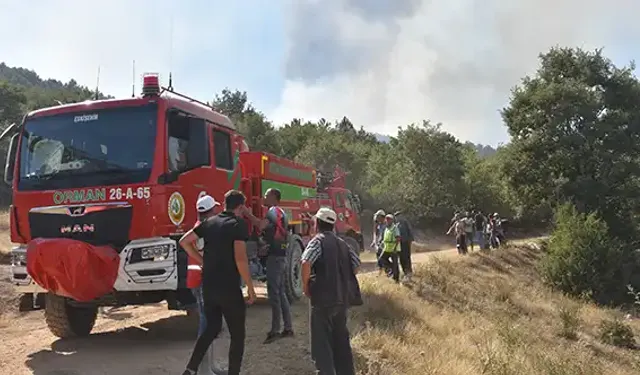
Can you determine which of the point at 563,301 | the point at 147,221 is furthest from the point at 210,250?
the point at 563,301

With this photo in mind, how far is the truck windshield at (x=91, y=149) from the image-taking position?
25.3 feet

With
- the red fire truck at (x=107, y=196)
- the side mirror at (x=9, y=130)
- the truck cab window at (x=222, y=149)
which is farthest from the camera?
the truck cab window at (x=222, y=149)

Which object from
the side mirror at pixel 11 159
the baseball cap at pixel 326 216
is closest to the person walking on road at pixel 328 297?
the baseball cap at pixel 326 216

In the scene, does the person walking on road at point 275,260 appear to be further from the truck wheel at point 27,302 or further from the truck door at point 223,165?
the truck wheel at point 27,302

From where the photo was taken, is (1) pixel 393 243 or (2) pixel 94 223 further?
(1) pixel 393 243

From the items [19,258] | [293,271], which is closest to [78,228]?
[19,258]

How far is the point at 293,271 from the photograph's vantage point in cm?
1038

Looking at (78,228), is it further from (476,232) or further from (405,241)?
(476,232)

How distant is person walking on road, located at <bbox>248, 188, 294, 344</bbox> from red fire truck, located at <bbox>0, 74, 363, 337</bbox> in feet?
3.27

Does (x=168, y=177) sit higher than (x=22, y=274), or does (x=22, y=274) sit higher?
(x=168, y=177)

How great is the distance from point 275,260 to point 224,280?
221 centimetres

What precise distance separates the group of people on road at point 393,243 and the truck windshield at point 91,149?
316 inches

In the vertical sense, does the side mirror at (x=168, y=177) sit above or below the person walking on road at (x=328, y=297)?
above

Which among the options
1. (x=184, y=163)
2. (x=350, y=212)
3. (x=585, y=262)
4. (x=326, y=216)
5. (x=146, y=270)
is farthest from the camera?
(x=585, y=262)
